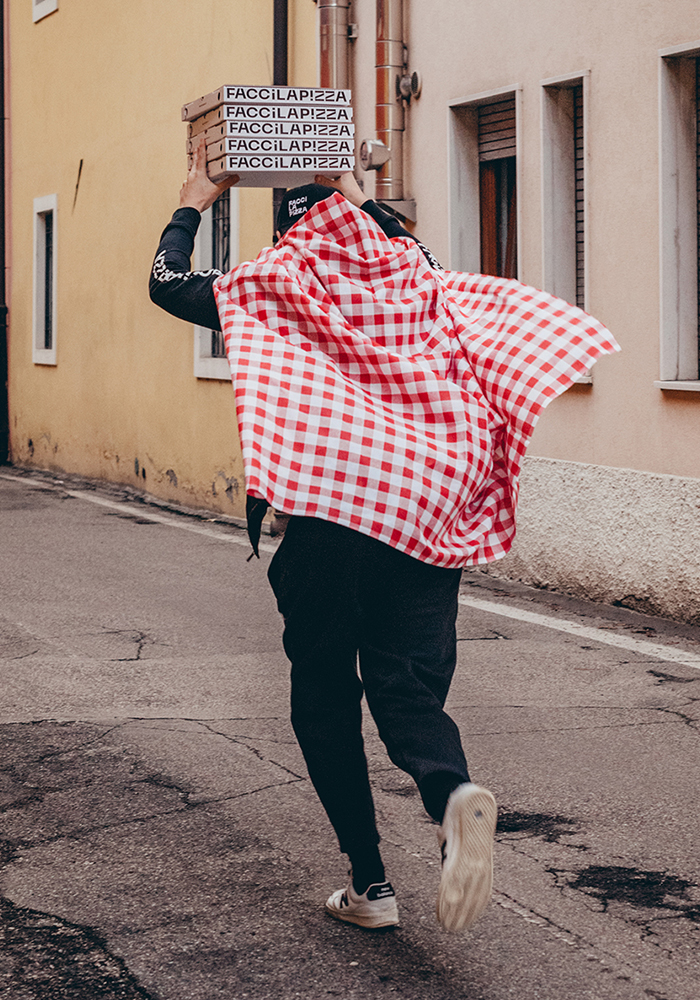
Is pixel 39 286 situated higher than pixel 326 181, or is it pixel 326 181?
pixel 39 286

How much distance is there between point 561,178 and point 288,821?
→ 244 inches

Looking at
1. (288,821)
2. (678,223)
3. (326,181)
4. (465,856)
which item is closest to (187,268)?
(326,181)

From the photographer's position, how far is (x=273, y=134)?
Result: 4207 mm

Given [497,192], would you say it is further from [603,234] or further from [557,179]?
[603,234]

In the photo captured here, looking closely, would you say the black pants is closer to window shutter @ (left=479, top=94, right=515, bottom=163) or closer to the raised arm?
the raised arm

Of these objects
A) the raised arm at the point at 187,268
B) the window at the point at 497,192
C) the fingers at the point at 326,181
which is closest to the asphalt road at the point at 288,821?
the raised arm at the point at 187,268

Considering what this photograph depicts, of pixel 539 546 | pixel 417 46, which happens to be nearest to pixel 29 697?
pixel 539 546

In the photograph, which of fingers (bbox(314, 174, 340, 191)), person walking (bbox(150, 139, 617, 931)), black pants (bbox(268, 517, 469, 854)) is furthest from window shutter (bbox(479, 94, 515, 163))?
black pants (bbox(268, 517, 469, 854))

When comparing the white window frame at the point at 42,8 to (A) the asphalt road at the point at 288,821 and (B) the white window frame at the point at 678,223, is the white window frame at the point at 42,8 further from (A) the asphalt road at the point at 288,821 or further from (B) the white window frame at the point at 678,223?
(A) the asphalt road at the point at 288,821

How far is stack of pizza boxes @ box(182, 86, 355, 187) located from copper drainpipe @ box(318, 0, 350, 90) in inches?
281

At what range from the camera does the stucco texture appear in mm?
8289

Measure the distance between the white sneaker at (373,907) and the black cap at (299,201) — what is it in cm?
163

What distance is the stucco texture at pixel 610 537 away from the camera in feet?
27.2

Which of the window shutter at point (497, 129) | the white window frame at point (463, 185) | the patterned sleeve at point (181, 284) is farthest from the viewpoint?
the white window frame at point (463, 185)
